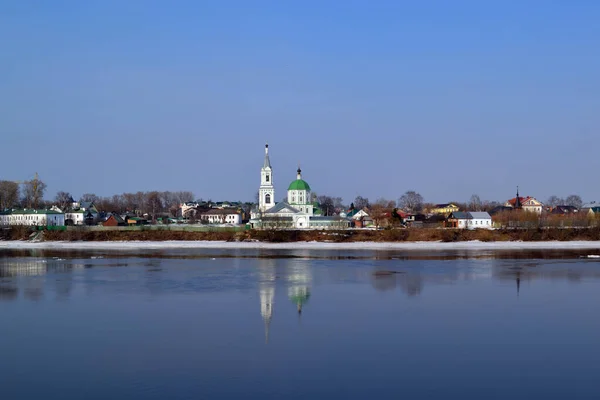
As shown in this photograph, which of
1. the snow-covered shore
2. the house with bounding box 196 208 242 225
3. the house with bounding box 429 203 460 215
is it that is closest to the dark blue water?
the snow-covered shore

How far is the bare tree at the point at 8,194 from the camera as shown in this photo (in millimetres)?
100375

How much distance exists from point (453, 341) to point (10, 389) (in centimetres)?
757

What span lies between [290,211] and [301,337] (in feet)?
211

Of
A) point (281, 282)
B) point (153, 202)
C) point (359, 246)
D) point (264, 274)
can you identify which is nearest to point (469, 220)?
point (359, 246)

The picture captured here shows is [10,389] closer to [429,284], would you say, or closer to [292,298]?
[292,298]

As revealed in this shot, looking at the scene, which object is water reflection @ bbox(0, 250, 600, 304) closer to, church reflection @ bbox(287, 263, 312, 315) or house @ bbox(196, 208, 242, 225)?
church reflection @ bbox(287, 263, 312, 315)

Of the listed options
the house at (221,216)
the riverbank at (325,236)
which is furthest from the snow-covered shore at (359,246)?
the house at (221,216)

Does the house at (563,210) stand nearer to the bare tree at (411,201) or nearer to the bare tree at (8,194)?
the bare tree at (411,201)

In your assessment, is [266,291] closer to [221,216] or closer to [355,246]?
[355,246]

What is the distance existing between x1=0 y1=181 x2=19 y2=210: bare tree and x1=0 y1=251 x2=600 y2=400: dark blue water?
82930 mm

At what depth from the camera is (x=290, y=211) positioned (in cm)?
7725

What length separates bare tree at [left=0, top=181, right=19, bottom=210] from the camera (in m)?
100

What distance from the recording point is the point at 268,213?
252 ft

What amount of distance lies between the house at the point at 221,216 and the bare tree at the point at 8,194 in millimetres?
28193
